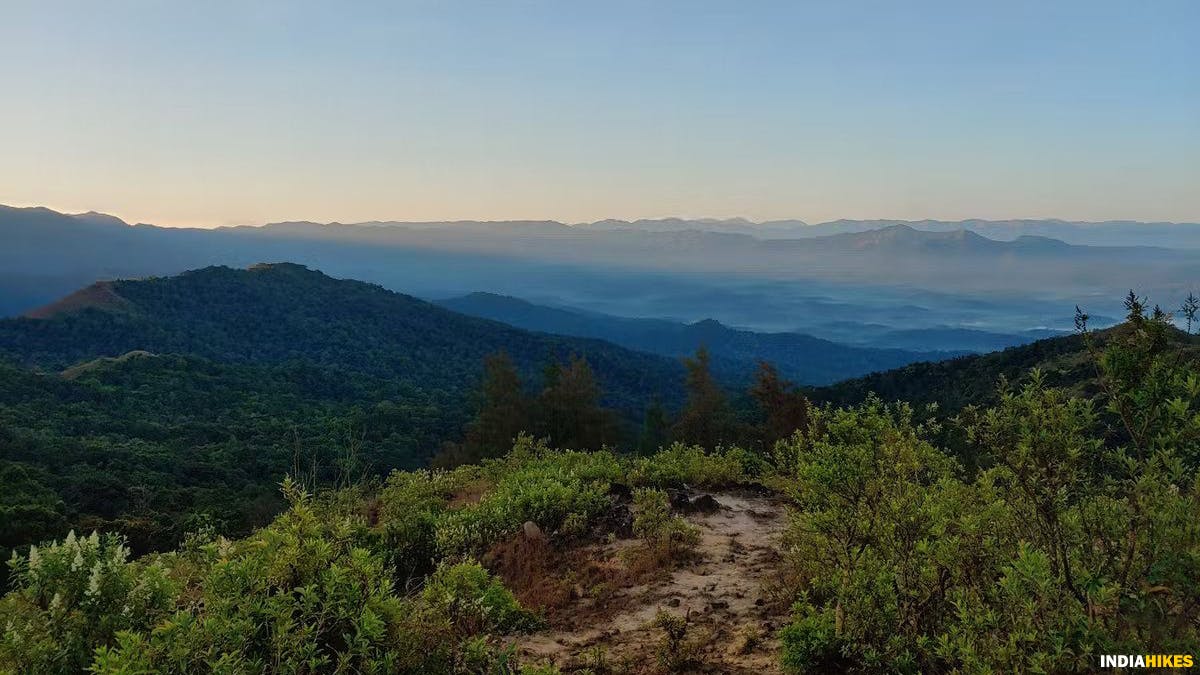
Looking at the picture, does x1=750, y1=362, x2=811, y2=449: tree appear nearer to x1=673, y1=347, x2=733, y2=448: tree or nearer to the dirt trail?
x1=673, y1=347, x2=733, y2=448: tree

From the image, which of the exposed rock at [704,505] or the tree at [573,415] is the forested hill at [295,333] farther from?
the exposed rock at [704,505]

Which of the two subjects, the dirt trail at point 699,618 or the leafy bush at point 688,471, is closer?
the dirt trail at point 699,618

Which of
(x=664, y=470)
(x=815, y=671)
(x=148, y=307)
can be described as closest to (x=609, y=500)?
(x=664, y=470)

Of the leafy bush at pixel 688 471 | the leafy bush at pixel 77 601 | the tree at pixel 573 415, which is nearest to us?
the leafy bush at pixel 77 601

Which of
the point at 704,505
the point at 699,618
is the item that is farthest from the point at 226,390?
the point at 699,618

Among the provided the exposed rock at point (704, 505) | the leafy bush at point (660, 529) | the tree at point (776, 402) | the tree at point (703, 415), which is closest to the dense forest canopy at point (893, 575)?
the leafy bush at point (660, 529)

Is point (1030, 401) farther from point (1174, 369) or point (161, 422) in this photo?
point (161, 422)
